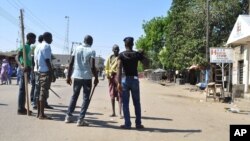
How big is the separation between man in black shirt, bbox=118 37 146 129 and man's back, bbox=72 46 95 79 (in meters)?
0.69

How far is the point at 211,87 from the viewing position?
21641 mm

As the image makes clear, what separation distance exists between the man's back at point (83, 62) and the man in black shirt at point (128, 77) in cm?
69

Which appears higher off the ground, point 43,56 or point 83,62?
point 43,56

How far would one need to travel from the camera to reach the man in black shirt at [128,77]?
9352mm

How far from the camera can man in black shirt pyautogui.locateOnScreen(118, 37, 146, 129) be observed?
30.7 feet

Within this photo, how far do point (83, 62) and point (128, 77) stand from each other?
1.02m

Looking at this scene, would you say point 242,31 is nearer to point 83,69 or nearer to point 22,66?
point 22,66

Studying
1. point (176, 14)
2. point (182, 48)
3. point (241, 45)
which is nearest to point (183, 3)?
point (176, 14)

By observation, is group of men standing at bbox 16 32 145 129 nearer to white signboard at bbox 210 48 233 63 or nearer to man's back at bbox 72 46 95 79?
man's back at bbox 72 46 95 79

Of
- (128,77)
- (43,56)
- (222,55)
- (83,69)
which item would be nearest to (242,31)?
(222,55)

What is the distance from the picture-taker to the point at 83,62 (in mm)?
9625

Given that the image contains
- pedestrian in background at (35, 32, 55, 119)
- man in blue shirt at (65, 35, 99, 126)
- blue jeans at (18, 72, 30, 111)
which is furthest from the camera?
blue jeans at (18, 72, 30, 111)

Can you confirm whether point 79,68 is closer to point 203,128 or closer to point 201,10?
point 203,128

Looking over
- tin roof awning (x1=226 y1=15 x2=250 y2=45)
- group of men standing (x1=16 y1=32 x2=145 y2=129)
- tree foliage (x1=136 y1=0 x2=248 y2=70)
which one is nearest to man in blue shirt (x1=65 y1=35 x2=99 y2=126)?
group of men standing (x1=16 y1=32 x2=145 y2=129)
